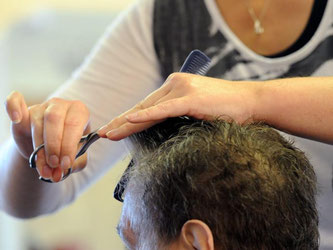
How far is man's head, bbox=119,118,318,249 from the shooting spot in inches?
26.5

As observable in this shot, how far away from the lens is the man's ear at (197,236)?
0.66 meters

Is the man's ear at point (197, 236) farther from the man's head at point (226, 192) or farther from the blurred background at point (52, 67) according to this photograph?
the blurred background at point (52, 67)

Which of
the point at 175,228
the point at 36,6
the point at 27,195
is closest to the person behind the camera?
the point at 175,228

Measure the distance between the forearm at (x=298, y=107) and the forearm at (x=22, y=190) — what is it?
407 mm

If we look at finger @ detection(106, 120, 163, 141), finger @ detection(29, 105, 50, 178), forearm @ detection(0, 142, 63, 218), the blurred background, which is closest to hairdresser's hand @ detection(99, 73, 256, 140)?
finger @ detection(106, 120, 163, 141)

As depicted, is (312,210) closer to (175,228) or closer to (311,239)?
(311,239)

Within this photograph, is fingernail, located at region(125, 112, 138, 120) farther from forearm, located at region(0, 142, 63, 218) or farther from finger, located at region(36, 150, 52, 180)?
forearm, located at region(0, 142, 63, 218)

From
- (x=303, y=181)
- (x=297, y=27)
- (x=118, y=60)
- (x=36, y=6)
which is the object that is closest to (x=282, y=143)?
(x=303, y=181)

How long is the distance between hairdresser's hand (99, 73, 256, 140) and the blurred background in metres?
2.04

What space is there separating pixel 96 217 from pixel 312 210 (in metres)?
2.30

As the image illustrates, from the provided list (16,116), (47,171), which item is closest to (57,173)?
(47,171)

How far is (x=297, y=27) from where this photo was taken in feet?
3.52

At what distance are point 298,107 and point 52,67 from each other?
2.21 meters

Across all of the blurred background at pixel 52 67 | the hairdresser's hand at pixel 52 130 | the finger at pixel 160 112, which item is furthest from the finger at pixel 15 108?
the blurred background at pixel 52 67
